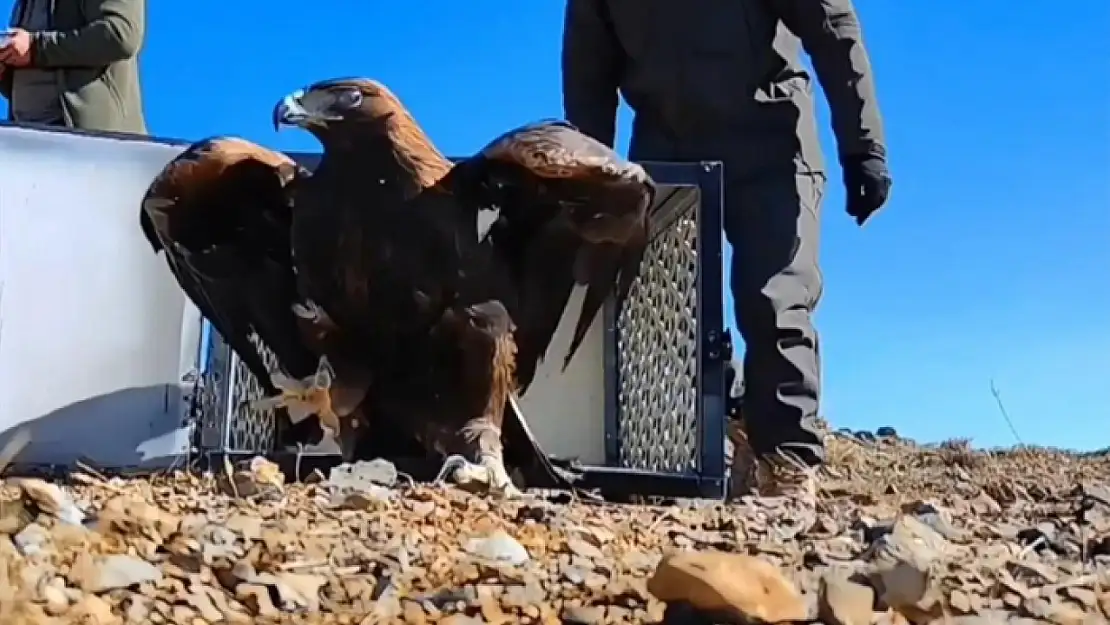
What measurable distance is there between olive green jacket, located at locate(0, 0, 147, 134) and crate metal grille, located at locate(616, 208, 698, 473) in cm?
183

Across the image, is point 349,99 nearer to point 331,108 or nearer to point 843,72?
point 331,108

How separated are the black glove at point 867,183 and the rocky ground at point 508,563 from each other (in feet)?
5.40

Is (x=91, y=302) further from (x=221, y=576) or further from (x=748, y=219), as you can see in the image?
(x=221, y=576)

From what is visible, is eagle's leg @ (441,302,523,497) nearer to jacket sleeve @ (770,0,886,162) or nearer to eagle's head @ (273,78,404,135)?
eagle's head @ (273,78,404,135)

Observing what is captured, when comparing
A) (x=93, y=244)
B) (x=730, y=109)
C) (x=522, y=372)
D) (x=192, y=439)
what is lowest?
(x=192, y=439)

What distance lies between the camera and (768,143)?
406 cm

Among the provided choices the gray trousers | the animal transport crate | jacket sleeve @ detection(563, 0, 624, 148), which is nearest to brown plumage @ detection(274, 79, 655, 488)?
the animal transport crate

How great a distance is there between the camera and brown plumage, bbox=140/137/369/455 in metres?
3.38

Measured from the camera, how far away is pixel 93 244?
3.86m

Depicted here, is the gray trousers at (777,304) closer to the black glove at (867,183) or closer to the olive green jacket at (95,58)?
the black glove at (867,183)

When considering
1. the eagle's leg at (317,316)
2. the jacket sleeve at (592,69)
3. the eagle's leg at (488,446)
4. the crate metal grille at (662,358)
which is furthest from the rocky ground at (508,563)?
the jacket sleeve at (592,69)

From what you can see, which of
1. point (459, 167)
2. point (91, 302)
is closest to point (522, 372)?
point (459, 167)

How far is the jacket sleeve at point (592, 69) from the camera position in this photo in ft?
14.8

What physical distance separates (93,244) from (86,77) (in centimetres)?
101
